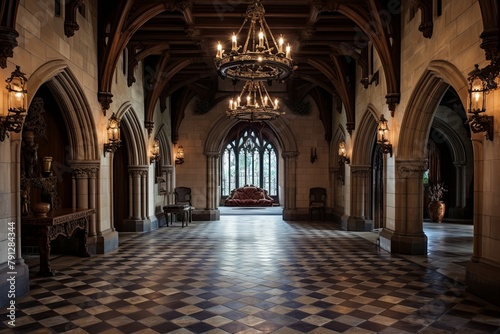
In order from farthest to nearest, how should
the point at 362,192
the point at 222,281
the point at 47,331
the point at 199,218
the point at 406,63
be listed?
the point at 199,218 < the point at 362,192 < the point at 406,63 < the point at 222,281 < the point at 47,331

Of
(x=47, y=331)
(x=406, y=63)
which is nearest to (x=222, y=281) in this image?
(x=47, y=331)

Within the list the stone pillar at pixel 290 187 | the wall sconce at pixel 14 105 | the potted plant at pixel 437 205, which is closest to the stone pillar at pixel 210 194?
the stone pillar at pixel 290 187

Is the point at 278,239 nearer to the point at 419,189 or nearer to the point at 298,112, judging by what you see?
the point at 419,189

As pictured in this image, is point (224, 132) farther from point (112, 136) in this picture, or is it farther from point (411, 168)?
point (411, 168)

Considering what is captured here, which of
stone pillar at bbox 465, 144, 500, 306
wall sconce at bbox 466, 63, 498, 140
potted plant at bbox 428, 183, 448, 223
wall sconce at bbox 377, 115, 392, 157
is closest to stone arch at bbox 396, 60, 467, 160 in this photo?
wall sconce at bbox 377, 115, 392, 157

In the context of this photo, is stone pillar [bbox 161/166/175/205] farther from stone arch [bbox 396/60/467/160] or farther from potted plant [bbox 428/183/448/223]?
potted plant [bbox 428/183/448/223]

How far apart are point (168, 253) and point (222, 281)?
9.43 ft

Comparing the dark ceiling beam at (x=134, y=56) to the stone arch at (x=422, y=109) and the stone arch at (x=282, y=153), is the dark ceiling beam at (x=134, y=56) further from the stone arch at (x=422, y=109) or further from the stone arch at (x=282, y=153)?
the stone arch at (x=422, y=109)

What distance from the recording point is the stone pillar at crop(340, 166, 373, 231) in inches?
509

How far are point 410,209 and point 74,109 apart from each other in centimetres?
715

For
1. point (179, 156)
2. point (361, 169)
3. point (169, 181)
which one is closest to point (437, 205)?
point (361, 169)

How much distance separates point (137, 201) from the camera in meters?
12.7

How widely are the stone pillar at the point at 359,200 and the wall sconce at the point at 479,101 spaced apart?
24.7 ft

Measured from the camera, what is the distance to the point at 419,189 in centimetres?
878
